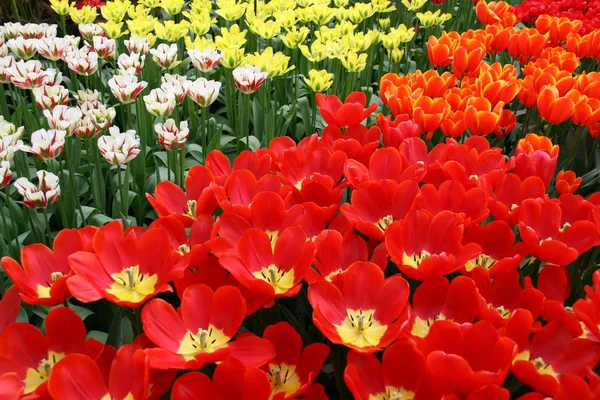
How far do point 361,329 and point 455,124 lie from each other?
992 millimetres

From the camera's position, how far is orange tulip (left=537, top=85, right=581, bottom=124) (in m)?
1.90

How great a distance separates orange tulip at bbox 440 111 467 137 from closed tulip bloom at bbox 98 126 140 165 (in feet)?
3.06

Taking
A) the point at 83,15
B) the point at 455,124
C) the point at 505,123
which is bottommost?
the point at 505,123

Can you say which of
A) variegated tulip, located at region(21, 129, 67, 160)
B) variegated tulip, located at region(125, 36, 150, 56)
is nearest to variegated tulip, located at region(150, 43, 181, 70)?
variegated tulip, located at region(125, 36, 150, 56)

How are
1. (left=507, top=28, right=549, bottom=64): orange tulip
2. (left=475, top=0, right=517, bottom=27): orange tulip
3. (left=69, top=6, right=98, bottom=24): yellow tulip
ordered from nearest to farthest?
(left=507, top=28, right=549, bottom=64): orange tulip
(left=69, top=6, right=98, bottom=24): yellow tulip
(left=475, top=0, right=517, bottom=27): orange tulip

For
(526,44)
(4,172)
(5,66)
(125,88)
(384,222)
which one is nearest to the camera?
(384,222)

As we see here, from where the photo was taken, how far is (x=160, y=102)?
190 centimetres

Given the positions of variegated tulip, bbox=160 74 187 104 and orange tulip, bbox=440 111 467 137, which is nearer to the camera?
orange tulip, bbox=440 111 467 137

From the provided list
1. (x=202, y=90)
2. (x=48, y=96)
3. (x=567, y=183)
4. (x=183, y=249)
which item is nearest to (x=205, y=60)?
(x=202, y=90)

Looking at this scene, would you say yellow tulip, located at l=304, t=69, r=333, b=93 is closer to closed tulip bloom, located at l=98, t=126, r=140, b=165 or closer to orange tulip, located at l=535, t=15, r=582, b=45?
closed tulip bloom, located at l=98, t=126, r=140, b=165

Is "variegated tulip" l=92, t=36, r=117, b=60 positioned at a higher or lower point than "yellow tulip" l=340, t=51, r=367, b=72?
higher

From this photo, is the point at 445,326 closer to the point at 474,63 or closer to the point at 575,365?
the point at 575,365

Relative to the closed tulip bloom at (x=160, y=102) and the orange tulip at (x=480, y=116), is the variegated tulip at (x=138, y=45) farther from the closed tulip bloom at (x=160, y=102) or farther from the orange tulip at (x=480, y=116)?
the orange tulip at (x=480, y=116)

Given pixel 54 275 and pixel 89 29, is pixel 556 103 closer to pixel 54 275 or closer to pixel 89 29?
pixel 54 275
